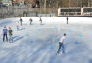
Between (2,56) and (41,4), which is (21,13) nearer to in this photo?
(41,4)

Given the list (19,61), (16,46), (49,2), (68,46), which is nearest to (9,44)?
(16,46)

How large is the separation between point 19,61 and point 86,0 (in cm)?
5313

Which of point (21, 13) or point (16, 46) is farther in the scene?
point (21, 13)

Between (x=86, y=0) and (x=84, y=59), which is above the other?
(x=86, y=0)

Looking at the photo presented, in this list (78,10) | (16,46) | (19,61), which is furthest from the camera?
(78,10)

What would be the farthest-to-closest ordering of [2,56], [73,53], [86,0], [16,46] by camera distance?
[86,0]
[16,46]
[73,53]
[2,56]

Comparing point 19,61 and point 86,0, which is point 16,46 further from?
point 86,0

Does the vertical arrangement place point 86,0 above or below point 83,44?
above

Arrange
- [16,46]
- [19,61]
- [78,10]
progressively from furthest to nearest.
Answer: [78,10] → [16,46] → [19,61]

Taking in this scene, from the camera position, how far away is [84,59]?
1378cm

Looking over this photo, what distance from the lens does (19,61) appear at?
13.1 metres

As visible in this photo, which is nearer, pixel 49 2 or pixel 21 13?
pixel 21 13

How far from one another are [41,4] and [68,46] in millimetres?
49284

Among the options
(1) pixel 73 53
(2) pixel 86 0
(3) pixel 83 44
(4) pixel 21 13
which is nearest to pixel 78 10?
(4) pixel 21 13
